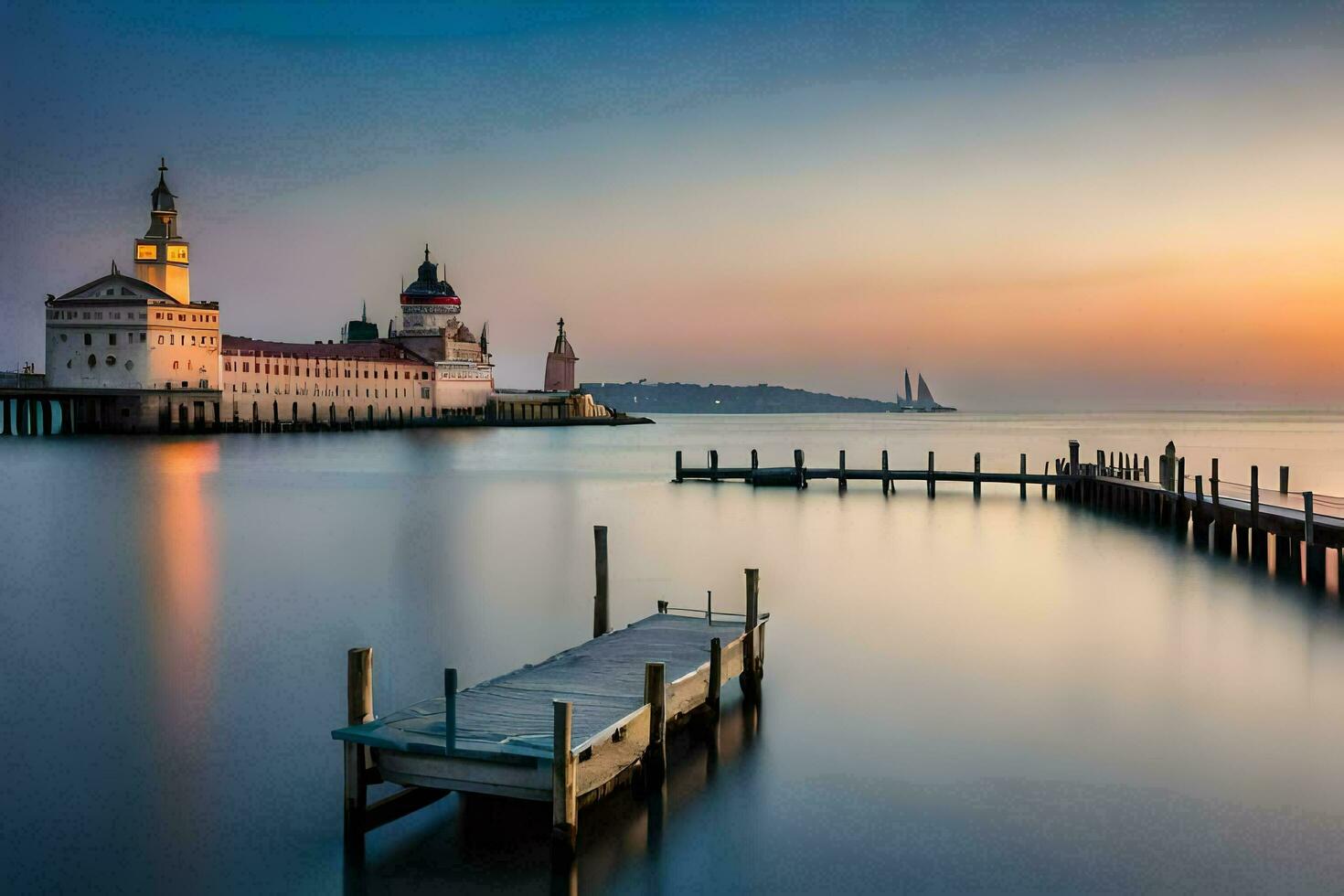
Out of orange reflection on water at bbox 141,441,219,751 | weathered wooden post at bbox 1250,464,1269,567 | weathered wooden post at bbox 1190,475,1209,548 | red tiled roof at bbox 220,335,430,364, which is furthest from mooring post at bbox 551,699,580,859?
red tiled roof at bbox 220,335,430,364

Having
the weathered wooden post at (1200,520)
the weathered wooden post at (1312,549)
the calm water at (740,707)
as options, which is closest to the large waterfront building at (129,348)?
the calm water at (740,707)

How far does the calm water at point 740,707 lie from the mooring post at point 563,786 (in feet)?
1.03

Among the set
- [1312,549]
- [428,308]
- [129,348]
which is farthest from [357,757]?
[428,308]

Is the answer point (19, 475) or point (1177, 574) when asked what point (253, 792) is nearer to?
point (1177, 574)

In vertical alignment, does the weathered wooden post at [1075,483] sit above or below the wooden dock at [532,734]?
above

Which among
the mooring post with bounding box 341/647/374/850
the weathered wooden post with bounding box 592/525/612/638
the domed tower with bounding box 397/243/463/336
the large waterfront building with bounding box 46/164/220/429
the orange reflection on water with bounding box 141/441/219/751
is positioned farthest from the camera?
the domed tower with bounding box 397/243/463/336

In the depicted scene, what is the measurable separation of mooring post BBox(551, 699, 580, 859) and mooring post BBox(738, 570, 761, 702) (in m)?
5.55

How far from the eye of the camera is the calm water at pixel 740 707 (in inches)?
403

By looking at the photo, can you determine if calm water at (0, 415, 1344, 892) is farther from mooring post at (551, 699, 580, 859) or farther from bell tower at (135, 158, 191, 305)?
bell tower at (135, 158, 191, 305)

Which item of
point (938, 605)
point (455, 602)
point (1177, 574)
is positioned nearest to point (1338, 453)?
point (1177, 574)

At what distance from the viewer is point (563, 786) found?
30.8 feet

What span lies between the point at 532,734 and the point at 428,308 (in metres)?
124

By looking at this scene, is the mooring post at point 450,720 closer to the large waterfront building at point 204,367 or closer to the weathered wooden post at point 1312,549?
the weathered wooden post at point 1312,549

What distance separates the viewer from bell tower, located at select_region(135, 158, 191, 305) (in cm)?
10238
